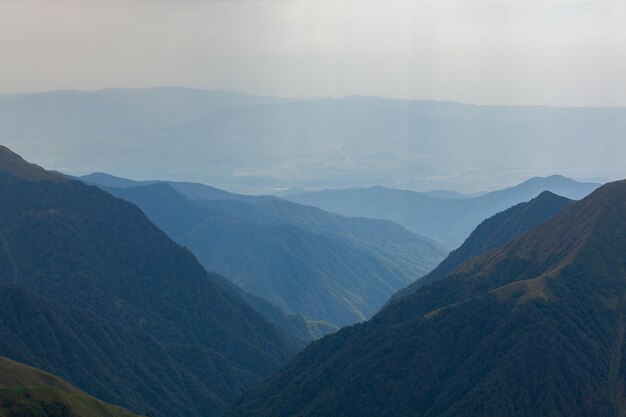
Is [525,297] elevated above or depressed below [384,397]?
above

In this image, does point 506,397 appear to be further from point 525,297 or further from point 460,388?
point 525,297

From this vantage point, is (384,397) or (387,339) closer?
(384,397)

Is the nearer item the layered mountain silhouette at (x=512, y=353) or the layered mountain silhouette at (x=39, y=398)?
the layered mountain silhouette at (x=39, y=398)

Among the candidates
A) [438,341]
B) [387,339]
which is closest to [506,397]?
[438,341]

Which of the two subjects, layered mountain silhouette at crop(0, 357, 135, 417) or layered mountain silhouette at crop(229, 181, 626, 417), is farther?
layered mountain silhouette at crop(229, 181, 626, 417)
